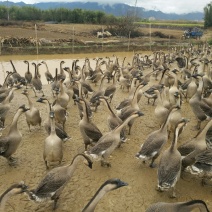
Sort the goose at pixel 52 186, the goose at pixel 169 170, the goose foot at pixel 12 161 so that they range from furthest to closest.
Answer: the goose foot at pixel 12 161, the goose at pixel 169 170, the goose at pixel 52 186

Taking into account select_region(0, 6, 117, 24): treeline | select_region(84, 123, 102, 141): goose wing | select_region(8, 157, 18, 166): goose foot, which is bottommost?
select_region(8, 157, 18, 166): goose foot

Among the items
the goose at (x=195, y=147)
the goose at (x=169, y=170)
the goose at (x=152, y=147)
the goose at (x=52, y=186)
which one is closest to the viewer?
the goose at (x=52, y=186)

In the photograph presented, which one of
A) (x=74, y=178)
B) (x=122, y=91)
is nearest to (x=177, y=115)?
(x=74, y=178)

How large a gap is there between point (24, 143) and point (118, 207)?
14.1 ft

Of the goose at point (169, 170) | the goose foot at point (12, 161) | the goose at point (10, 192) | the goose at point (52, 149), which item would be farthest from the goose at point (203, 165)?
the goose foot at point (12, 161)

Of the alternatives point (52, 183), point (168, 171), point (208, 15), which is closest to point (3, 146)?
point (52, 183)

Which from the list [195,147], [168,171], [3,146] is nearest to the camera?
[168,171]

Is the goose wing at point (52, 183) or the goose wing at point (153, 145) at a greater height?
the goose wing at point (153, 145)

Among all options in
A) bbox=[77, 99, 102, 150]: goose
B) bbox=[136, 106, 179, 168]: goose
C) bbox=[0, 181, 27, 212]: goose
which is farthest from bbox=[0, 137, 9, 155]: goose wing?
bbox=[136, 106, 179, 168]: goose

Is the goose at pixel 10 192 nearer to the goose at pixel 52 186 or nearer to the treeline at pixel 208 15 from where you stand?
the goose at pixel 52 186

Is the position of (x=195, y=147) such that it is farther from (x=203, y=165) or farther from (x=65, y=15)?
(x=65, y=15)

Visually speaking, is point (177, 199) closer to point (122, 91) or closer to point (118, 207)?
point (118, 207)

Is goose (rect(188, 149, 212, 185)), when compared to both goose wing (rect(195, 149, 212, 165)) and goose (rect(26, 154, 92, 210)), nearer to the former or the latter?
goose wing (rect(195, 149, 212, 165))

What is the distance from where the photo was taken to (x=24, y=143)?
9086mm
